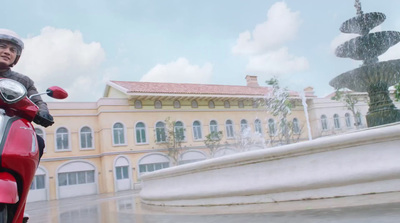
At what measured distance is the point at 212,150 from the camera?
96.1 ft

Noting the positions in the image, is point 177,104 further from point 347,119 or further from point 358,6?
point 358,6

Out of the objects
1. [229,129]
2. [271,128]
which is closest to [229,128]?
[229,129]

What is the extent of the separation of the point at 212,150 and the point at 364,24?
22.6 m

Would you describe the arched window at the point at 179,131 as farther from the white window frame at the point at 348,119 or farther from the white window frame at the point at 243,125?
Result: the white window frame at the point at 348,119

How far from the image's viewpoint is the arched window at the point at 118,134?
89.0 feet

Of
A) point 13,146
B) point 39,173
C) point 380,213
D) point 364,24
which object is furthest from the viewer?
point 39,173

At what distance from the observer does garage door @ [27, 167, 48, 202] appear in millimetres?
24250

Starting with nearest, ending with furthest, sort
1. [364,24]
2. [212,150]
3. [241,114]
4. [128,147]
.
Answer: [364,24] < [128,147] < [212,150] < [241,114]

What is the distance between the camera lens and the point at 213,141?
2942 centimetres

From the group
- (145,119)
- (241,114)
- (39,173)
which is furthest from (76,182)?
(241,114)

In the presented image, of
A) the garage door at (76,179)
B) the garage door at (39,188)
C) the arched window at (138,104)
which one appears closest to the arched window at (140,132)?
the arched window at (138,104)

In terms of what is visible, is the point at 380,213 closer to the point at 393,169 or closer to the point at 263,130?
the point at 393,169

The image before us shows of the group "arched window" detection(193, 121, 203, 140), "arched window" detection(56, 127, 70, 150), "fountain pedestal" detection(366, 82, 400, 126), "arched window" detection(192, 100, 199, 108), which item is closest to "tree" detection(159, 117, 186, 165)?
"arched window" detection(193, 121, 203, 140)

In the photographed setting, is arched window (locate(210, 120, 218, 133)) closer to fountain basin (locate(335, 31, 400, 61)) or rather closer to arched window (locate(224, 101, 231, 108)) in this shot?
arched window (locate(224, 101, 231, 108))
